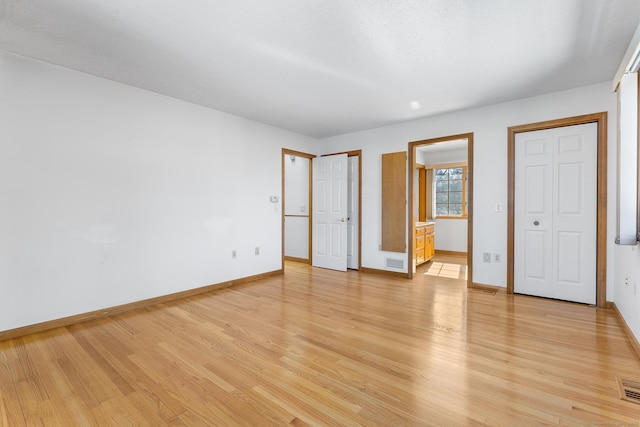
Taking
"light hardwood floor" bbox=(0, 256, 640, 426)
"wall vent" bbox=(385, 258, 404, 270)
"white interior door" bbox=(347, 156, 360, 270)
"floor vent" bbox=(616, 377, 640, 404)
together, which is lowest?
"light hardwood floor" bbox=(0, 256, 640, 426)

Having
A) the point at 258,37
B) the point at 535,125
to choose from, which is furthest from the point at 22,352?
the point at 535,125

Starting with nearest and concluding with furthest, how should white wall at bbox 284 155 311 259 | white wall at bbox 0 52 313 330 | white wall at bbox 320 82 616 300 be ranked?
white wall at bbox 0 52 313 330
white wall at bbox 320 82 616 300
white wall at bbox 284 155 311 259

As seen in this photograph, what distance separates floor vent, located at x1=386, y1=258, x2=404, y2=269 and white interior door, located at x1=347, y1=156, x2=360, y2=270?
0.66 meters

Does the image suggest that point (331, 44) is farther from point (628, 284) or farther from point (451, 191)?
point (451, 191)

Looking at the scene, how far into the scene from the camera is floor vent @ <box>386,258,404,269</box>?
16.1 ft

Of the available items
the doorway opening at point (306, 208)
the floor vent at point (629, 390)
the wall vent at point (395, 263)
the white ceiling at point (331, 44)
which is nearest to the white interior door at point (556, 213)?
the white ceiling at point (331, 44)

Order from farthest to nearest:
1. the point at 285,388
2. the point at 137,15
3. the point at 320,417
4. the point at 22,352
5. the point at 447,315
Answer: the point at 447,315, the point at 22,352, the point at 137,15, the point at 285,388, the point at 320,417

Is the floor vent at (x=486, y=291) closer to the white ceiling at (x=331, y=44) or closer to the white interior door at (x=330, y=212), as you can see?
the white interior door at (x=330, y=212)

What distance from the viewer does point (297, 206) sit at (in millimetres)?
6441

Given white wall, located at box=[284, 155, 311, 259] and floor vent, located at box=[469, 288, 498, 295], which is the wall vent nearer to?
floor vent, located at box=[469, 288, 498, 295]

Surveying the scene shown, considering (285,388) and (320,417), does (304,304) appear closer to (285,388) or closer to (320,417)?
(285,388)

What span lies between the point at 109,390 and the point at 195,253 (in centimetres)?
221

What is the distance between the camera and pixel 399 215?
492 cm

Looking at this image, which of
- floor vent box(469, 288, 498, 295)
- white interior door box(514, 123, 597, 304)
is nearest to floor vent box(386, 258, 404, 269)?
floor vent box(469, 288, 498, 295)
